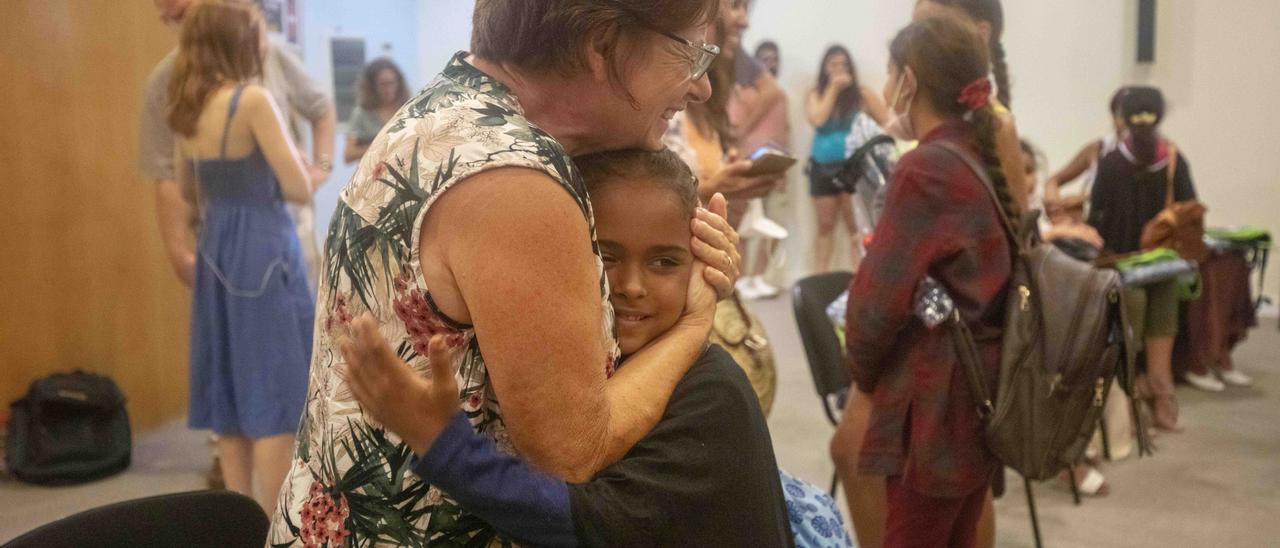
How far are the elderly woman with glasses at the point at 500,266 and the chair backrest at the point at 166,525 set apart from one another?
0.43m

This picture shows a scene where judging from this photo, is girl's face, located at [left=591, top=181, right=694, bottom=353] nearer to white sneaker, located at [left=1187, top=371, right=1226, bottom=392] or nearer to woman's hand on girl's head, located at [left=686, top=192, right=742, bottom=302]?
woman's hand on girl's head, located at [left=686, top=192, right=742, bottom=302]

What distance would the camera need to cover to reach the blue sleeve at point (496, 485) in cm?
104

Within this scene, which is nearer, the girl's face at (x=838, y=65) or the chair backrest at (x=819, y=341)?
the chair backrest at (x=819, y=341)

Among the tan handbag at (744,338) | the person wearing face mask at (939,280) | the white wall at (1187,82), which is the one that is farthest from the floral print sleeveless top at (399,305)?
the white wall at (1187,82)

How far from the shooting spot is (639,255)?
1356 mm

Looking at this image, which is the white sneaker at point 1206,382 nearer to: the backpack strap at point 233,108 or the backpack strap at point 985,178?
the backpack strap at point 985,178

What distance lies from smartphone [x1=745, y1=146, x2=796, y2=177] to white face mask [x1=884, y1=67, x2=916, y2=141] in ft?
1.24

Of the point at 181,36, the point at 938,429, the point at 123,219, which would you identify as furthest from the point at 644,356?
the point at 123,219

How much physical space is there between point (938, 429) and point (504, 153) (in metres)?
1.60

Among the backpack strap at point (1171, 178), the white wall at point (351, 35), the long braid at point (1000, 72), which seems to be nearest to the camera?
the long braid at point (1000, 72)

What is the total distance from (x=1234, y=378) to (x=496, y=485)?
5883mm

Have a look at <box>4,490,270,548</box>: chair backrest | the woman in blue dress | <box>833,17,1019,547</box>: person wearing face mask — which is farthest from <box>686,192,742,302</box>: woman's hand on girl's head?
the woman in blue dress

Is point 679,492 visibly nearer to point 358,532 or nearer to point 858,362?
point 358,532

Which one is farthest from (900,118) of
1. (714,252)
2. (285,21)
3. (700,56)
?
(285,21)
